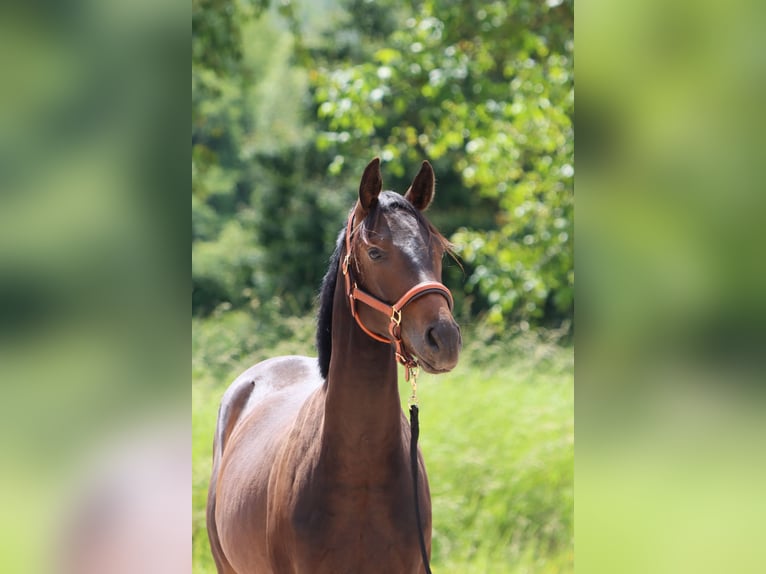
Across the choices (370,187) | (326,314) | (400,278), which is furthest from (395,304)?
(326,314)

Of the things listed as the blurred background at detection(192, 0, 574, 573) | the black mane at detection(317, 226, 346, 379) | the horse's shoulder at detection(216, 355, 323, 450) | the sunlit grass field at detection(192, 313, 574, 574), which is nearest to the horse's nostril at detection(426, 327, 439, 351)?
the black mane at detection(317, 226, 346, 379)

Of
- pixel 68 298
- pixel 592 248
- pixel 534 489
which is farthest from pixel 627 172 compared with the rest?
pixel 534 489

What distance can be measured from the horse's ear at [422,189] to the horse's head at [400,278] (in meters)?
0.01

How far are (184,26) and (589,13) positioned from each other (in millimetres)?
474

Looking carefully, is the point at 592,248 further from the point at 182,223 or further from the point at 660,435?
the point at 182,223

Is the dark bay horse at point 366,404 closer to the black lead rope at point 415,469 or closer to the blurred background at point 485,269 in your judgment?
the black lead rope at point 415,469

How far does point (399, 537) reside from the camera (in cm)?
261

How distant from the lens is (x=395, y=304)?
91.7 inches

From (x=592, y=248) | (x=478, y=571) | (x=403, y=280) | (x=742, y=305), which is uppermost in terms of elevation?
(x=403, y=280)

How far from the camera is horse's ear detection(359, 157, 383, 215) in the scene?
2.54 m

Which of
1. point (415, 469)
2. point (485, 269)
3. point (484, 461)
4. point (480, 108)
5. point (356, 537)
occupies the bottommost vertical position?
point (356, 537)

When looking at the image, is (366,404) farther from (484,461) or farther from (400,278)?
(484,461)

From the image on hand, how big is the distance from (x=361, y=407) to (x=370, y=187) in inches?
27.7

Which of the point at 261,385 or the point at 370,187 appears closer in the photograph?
the point at 370,187
